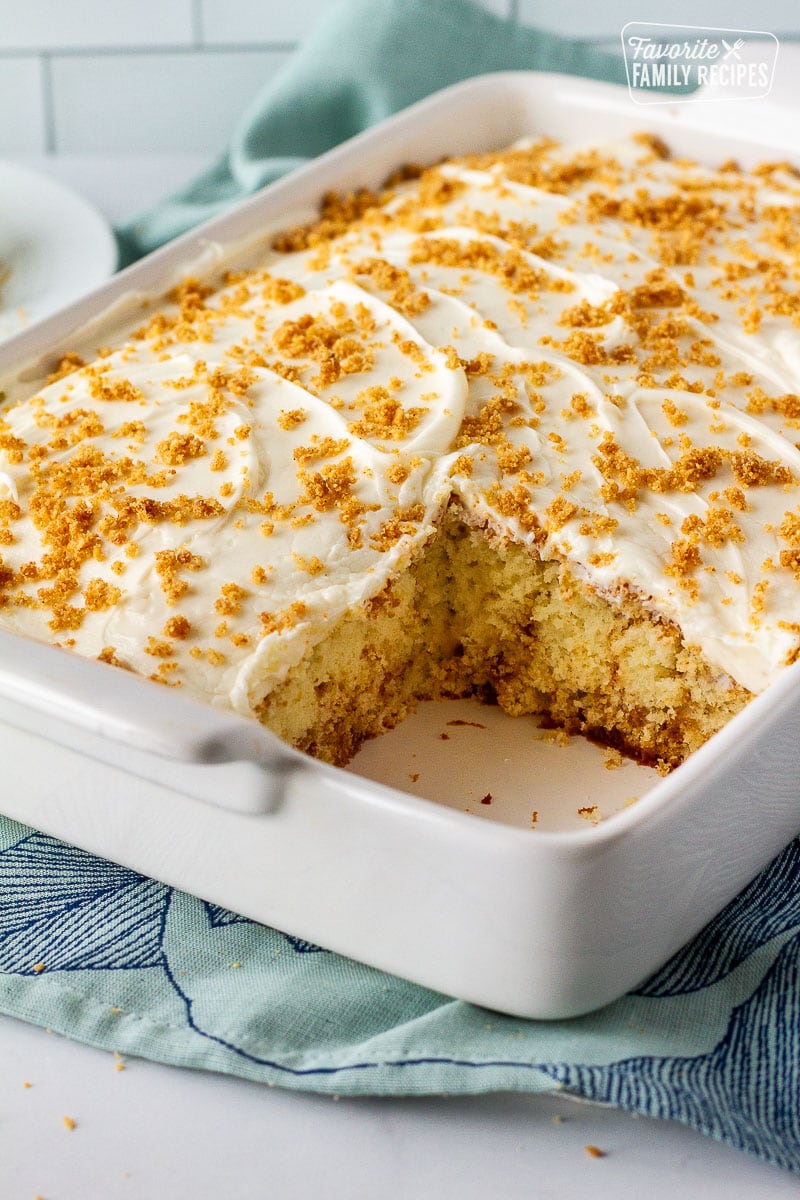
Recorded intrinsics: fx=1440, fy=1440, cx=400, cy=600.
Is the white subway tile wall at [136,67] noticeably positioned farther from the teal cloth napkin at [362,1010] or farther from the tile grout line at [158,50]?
the teal cloth napkin at [362,1010]

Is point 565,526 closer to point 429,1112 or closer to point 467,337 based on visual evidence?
point 467,337

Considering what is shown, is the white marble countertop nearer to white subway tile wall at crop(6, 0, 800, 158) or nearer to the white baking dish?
the white baking dish

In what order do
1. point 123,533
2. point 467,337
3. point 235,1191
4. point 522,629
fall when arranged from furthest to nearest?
point 467,337 → point 522,629 → point 123,533 → point 235,1191

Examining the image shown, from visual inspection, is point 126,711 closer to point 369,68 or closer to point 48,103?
point 369,68

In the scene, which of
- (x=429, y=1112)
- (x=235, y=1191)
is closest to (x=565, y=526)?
(x=429, y=1112)

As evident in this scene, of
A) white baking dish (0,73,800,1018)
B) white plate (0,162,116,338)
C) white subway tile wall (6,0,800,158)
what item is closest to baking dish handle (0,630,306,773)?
white baking dish (0,73,800,1018)

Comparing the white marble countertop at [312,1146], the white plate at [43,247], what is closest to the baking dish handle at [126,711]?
the white marble countertop at [312,1146]

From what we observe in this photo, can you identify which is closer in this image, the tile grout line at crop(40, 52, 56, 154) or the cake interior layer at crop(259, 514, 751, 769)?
the cake interior layer at crop(259, 514, 751, 769)

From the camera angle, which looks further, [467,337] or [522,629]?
[467,337]
